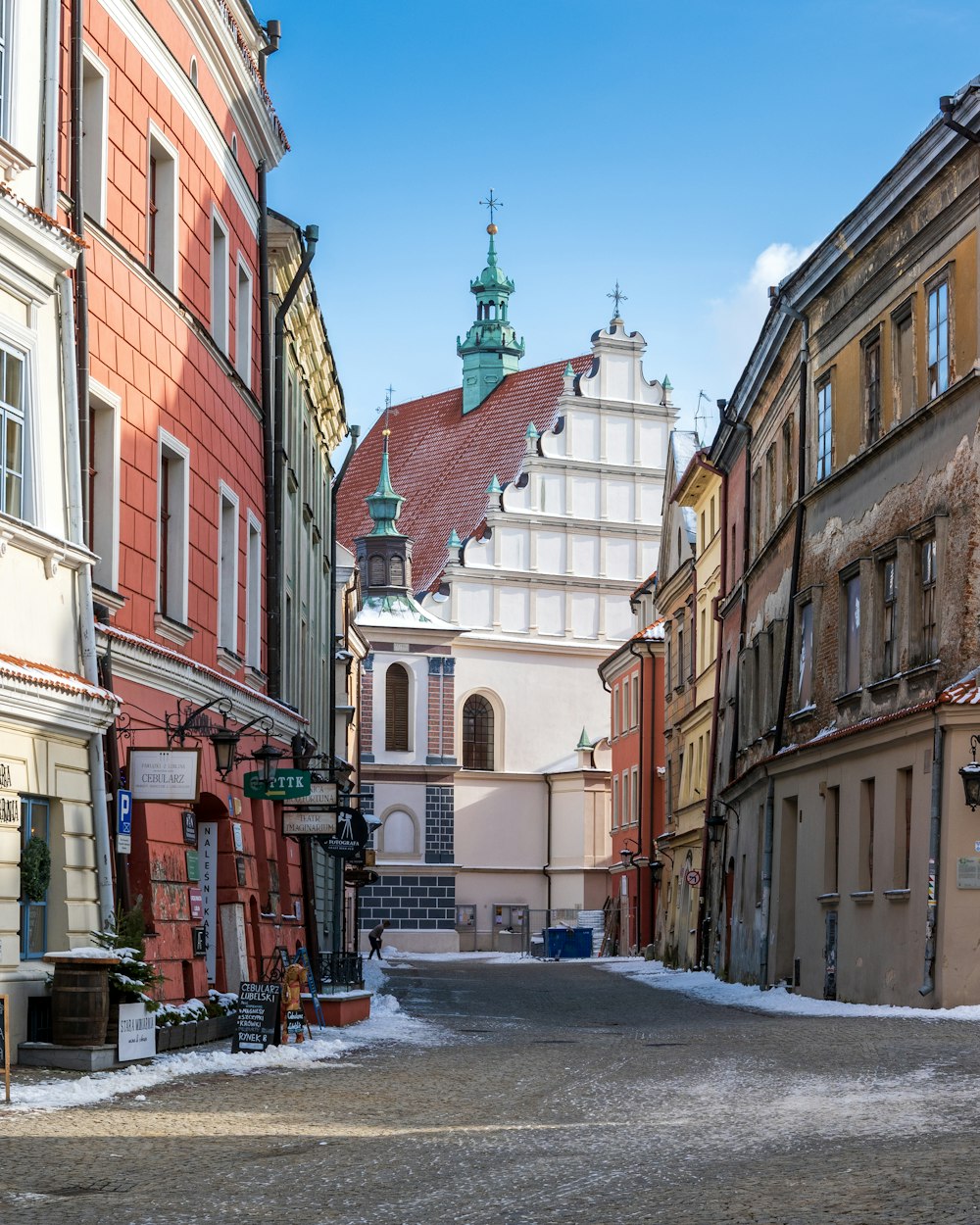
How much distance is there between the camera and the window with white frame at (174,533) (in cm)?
2070

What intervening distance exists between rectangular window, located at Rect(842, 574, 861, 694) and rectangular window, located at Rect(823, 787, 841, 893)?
1490 millimetres

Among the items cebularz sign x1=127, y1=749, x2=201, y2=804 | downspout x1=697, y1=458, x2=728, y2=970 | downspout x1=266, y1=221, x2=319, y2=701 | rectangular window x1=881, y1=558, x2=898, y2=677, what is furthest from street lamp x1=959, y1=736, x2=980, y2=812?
downspout x1=697, y1=458, x2=728, y2=970

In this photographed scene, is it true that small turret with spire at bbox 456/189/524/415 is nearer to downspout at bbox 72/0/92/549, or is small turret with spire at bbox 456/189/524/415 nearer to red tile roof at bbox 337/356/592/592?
red tile roof at bbox 337/356/592/592

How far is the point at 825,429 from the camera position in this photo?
96.9 feet

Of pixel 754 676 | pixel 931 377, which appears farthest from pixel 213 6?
pixel 754 676

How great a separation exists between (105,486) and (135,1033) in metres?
5.17

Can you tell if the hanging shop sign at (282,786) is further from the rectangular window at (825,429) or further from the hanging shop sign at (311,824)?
the rectangular window at (825,429)

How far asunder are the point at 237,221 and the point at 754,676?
14.9 m

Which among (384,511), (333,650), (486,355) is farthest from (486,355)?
(333,650)

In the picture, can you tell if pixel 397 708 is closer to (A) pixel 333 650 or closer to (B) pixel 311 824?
(A) pixel 333 650

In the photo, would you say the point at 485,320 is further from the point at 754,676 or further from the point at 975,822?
the point at 975,822

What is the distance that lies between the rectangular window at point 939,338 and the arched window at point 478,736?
53.0 meters

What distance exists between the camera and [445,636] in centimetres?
7456

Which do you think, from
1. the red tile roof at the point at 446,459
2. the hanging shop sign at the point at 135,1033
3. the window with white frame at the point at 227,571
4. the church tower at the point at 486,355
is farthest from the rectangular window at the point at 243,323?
the church tower at the point at 486,355
